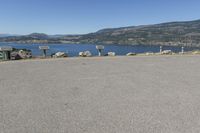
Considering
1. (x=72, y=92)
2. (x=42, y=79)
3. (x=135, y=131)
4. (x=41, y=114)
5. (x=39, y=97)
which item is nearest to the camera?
(x=135, y=131)

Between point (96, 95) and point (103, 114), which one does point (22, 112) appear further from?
point (96, 95)

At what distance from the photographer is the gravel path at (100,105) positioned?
5363 millimetres

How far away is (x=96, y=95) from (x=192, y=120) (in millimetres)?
2958

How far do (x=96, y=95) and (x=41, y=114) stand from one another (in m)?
2.15

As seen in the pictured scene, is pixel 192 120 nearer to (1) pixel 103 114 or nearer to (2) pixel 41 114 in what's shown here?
(1) pixel 103 114

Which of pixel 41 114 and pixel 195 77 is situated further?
pixel 195 77

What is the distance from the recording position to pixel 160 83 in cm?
981

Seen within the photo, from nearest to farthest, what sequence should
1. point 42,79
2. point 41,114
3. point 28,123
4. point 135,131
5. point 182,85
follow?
point 135,131 < point 28,123 < point 41,114 < point 182,85 < point 42,79

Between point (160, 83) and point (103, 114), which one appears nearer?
point (103, 114)

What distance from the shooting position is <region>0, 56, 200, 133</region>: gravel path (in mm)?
5363

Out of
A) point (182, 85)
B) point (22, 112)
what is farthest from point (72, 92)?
point (182, 85)

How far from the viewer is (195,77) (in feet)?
36.6

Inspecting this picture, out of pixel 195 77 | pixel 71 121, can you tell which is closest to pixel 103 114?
pixel 71 121

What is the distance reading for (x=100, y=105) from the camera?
6883 mm
